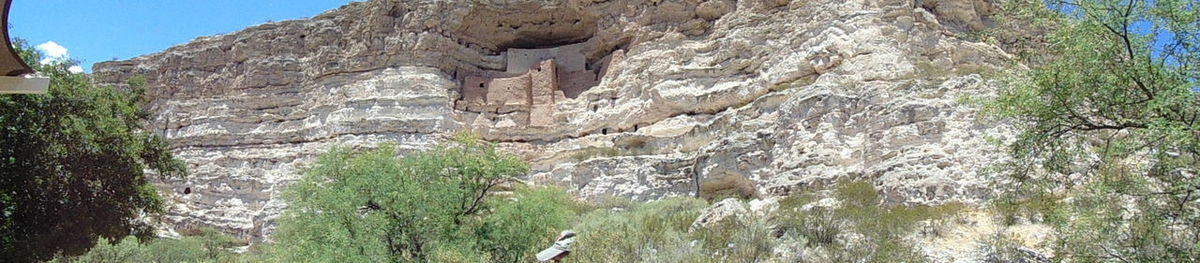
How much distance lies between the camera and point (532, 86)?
29312mm

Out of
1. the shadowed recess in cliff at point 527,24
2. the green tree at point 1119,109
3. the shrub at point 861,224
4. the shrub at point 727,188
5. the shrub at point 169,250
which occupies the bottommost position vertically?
the shrub at point 169,250

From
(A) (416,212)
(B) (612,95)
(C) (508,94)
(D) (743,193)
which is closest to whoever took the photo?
(A) (416,212)

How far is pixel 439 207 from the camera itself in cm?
1352

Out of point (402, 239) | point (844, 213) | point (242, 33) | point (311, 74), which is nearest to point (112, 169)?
point (402, 239)

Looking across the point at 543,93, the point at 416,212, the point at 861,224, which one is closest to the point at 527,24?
the point at 543,93

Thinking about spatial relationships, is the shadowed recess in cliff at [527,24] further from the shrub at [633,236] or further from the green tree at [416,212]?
the green tree at [416,212]

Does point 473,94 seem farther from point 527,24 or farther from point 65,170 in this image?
point 65,170

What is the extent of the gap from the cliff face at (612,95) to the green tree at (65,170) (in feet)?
26.4

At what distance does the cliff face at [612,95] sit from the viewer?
62.7ft

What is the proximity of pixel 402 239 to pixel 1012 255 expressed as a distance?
286 inches

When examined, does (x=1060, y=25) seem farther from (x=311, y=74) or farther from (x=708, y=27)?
(x=311, y=74)

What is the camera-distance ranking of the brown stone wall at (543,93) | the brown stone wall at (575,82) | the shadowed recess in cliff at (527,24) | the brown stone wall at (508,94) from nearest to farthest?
the brown stone wall at (543,93)
the brown stone wall at (508,94)
the brown stone wall at (575,82)
the shadowed recess in cliff at (527,24)

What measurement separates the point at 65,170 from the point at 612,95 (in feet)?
48.1

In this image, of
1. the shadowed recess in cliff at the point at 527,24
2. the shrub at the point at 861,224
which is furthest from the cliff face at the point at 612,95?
the shrub at the point at 861,224
